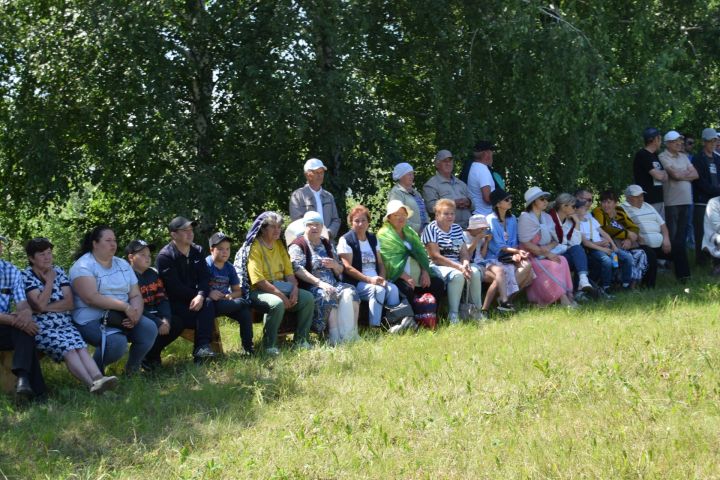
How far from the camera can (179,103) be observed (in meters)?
10.4

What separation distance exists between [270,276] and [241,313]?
18.5 inches

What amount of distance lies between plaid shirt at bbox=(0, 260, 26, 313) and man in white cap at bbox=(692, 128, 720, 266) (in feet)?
29.0

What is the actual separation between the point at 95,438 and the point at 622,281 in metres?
7.14

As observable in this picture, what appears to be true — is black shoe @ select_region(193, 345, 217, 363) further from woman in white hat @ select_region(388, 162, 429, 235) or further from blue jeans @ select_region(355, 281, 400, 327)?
woman in white hat @ select_region(388, 162, 429, 235)

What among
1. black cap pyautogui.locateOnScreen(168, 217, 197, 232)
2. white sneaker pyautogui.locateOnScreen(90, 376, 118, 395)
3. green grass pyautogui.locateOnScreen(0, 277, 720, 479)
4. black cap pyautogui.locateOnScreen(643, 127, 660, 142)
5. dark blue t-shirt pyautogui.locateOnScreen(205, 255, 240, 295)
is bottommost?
green grass pyautogui.locateOnScreen(0, 277, 720, 479)

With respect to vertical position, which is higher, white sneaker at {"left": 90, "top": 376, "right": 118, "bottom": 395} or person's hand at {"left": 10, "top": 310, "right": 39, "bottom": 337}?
person's hand at {"left": 10, "top": 310, "right": 39, "bottom": 337}

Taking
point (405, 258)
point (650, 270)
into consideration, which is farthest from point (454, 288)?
point (650, 270)

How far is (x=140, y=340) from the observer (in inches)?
309

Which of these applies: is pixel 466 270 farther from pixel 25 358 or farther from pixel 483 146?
pixel 25 358

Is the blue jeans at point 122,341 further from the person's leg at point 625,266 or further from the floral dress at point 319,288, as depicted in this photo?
the person's leg at point 625,266

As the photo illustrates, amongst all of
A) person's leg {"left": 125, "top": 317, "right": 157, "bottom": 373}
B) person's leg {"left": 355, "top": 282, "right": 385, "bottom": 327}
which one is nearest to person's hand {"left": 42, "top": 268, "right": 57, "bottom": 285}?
person's leg {"left": 125, "top": 317, "right": 157, "bottom": 373}

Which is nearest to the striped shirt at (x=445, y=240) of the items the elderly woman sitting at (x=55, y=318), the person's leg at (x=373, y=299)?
the person's leg at (x=373, y=299)

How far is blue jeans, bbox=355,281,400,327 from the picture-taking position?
9.21m

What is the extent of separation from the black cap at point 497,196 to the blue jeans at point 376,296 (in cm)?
178
